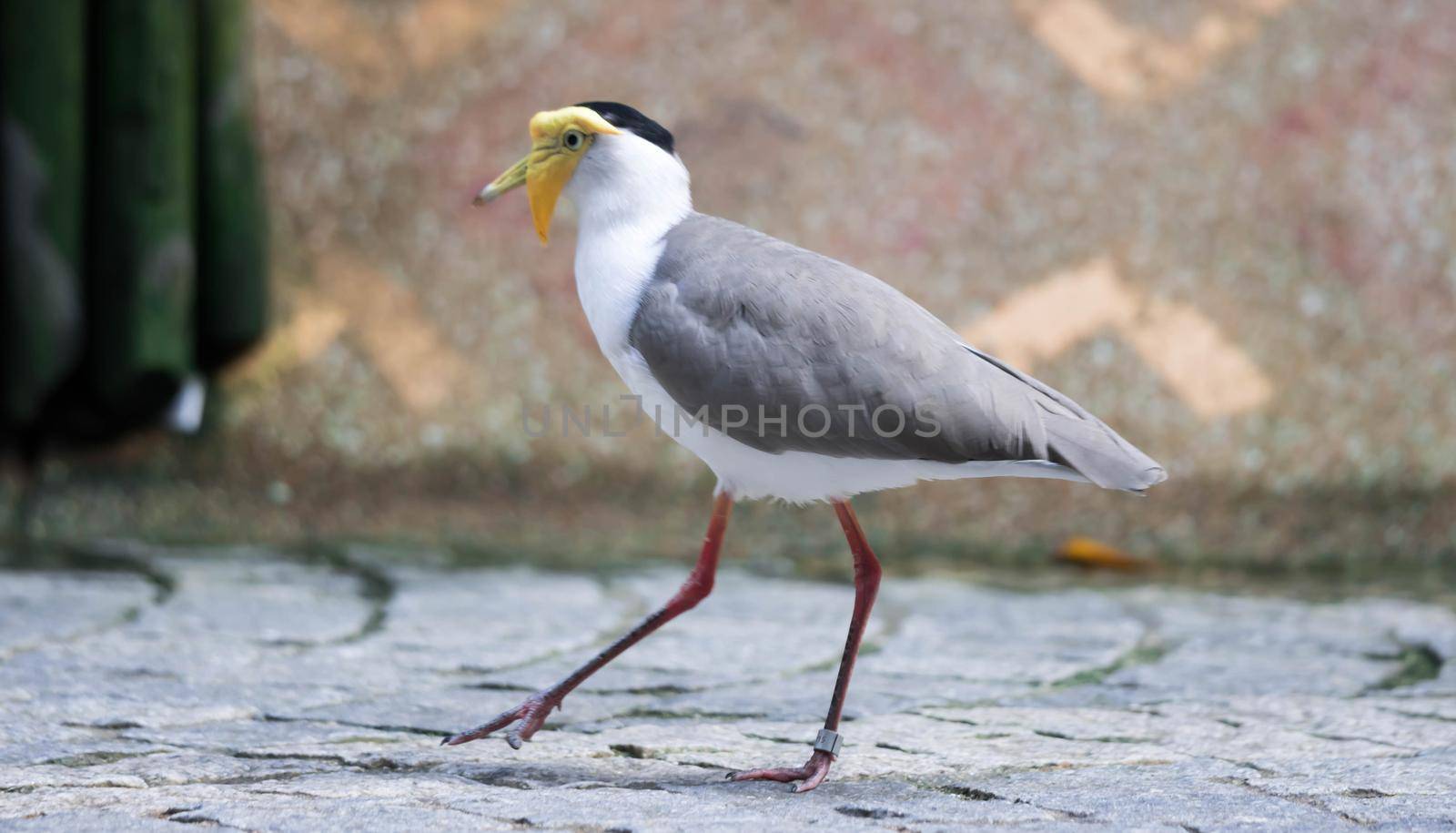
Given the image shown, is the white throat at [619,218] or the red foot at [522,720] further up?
the white throat at [619,218]

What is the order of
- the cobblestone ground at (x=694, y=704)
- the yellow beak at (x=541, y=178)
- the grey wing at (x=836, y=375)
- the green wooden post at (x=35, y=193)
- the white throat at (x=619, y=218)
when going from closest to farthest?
the cobblestone ground at (x=694, y=704)
the grey wing at (x=836, y=375)
the white throat at (x=619, y=218)
the yellow beak at (x=541, y=178)
the green wooden post at (x=35, y=193)

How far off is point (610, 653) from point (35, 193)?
9.96 feet

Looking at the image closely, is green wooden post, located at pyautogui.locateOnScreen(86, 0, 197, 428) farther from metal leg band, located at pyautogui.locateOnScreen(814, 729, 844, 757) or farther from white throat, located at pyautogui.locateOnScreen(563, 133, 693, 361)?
metal leg band, located at pyautogui.locateOnScreen(814, 729, 844, 757)

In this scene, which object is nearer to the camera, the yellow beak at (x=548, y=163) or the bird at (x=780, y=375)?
the bird at (x=780, y=375)

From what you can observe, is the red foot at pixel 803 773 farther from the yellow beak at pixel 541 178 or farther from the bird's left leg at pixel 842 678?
the yellow beak at pixel 541 178

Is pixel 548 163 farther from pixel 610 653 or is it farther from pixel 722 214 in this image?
pixel 722 214

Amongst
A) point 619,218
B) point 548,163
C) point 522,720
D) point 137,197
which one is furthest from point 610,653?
point 137,197

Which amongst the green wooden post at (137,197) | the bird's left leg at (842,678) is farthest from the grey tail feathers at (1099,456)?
the green wooden post at (137,197)

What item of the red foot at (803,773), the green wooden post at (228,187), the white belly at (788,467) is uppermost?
the green wooden post at (228,187)

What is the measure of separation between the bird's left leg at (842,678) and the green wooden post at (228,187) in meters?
3.04

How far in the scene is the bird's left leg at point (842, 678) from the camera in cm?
235

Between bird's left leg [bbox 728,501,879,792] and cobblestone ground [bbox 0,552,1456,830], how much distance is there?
1.5 inches

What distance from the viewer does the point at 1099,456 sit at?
230 centimetres

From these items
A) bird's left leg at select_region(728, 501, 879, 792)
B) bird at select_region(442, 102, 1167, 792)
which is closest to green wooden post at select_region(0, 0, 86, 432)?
bird at select_region(442, 102, 1167, 792)
